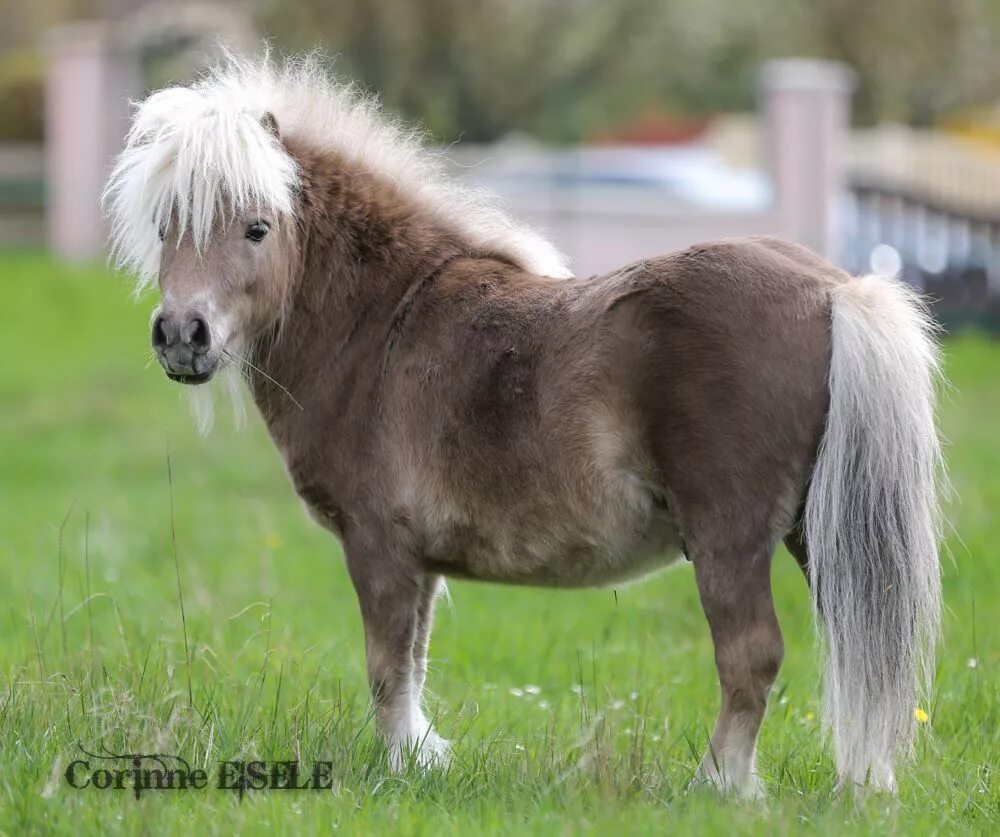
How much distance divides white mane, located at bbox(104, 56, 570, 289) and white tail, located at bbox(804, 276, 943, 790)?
4.02 ft

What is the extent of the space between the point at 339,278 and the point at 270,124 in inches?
21.1

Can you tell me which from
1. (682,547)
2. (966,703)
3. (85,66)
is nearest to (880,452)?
(682,547)

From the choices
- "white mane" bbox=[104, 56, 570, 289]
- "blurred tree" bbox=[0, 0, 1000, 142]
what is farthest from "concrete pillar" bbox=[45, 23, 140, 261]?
"white mane" bbox=[104, 56, 570, 289]

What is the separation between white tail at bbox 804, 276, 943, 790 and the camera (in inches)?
144

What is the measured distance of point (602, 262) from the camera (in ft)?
55.5

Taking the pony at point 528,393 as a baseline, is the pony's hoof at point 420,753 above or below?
below

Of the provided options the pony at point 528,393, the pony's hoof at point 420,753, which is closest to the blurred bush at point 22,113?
Result: the pony at point 528,393

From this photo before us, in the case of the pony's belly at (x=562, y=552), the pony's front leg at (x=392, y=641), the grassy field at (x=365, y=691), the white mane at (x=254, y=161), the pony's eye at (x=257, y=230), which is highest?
the white mane at (x=254, y=161)

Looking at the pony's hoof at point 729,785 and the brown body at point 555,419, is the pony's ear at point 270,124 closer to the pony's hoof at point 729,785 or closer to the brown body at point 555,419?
the brown body at point 555,419

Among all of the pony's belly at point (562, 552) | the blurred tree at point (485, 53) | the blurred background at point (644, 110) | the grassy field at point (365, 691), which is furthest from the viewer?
the blurred tree at point (485, 53)

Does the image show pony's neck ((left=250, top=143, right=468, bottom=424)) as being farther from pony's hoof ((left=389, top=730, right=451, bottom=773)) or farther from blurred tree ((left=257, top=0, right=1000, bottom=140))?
blurred tree ((left=257, top=0, right=1000, bottom=140))

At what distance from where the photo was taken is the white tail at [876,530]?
12.0 feet

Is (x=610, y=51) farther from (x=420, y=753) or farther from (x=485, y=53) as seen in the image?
(x=420, y=753)

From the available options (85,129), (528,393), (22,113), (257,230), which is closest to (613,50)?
(22,113)
